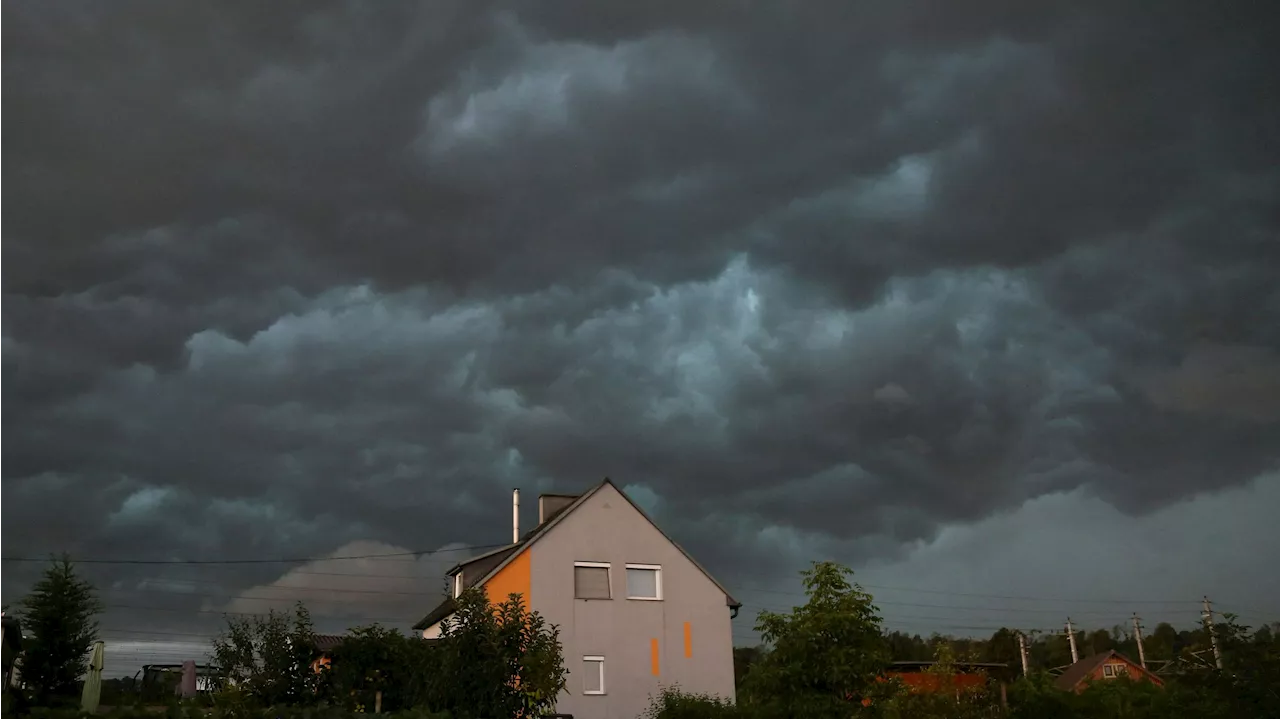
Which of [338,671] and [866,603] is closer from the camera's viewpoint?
[866,603]

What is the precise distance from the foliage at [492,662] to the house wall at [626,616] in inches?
680

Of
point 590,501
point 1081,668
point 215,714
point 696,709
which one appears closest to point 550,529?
point 590,501

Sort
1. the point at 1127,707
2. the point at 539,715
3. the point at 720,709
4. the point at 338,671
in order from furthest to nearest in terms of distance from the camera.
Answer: the point at 720,709 → the point at 338,671 → the point at 1127,707 → the point at 539,715

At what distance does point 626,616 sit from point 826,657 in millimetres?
18946

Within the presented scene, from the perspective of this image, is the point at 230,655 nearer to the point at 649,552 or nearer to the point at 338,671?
the point at 649,552

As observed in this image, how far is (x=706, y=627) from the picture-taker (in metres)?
39.0

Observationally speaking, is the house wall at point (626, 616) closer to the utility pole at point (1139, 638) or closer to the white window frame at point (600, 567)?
the white window frame at point (600, 567)

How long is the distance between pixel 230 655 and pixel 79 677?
7162 millimetres

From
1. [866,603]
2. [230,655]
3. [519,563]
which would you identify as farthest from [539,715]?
[230,655]

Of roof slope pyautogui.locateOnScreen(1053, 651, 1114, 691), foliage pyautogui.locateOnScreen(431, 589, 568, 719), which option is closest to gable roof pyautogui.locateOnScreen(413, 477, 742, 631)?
foliage pyautogui.locateOnScreen(431, 589, 568, 719)

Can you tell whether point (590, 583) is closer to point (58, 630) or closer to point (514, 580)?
point (514, 580)

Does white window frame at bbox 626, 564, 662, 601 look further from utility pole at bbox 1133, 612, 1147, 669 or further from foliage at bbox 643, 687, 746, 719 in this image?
utility pole at bbox 1133, 612, 1147, 669

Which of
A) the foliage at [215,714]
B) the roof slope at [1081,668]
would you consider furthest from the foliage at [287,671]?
the roof slope at [1081,668]

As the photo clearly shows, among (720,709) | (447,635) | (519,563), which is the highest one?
(519,563)
